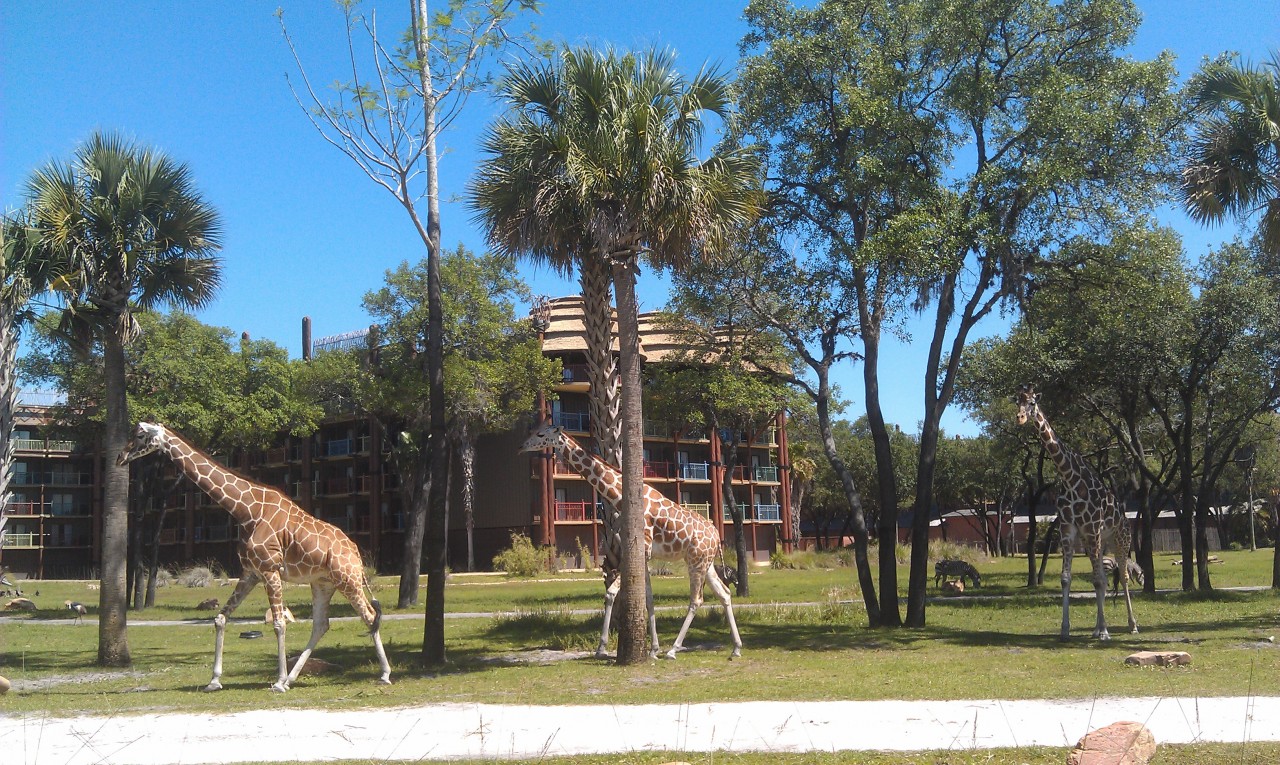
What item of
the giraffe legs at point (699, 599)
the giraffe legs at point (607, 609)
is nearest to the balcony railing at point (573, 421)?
the giraffe legs at point (607, 609)

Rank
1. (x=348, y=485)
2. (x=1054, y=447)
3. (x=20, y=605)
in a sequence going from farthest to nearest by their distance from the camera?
(x=348, y=485) < (x=20, y=605) < (x=1054, y=447)

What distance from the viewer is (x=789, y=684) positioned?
13602 millimetres

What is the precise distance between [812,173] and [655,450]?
41.7m

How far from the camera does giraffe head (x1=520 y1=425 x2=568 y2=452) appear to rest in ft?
57.7

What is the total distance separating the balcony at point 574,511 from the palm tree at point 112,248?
4040 centimetres

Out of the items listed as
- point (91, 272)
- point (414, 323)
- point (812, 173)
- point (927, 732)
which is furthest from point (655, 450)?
point (927, 732)

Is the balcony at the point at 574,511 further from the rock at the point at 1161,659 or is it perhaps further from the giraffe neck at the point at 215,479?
the rock at the point at 1161,659

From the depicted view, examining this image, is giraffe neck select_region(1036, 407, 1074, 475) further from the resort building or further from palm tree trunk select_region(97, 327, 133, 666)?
the resort building

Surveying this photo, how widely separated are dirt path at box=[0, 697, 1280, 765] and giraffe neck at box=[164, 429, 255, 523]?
12.3ft

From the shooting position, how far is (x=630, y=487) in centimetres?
1586

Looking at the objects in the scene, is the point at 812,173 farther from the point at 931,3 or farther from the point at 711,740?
the point at 711,740

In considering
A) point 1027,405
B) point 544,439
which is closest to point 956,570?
point 1027,405

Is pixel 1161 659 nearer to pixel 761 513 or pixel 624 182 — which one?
pixel 624 182

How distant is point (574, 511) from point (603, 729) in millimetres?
47895
